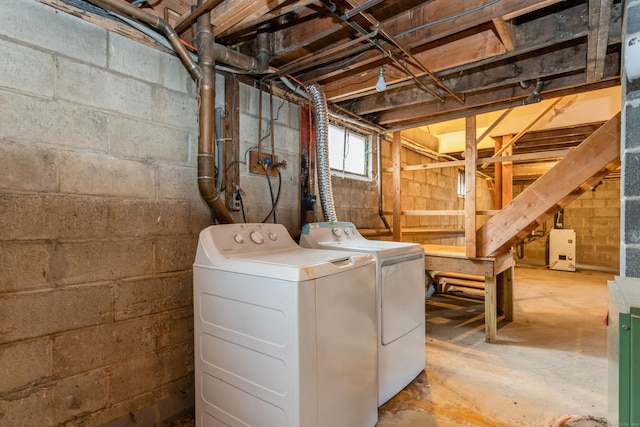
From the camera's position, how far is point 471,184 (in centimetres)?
302

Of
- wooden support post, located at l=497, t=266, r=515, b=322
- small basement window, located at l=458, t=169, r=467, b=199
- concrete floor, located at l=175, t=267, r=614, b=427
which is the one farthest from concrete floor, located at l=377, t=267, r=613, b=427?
small basement window, located at l=458, t=169, r=467, b=199

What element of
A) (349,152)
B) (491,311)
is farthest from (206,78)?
(491,311)

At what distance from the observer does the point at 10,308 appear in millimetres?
1354

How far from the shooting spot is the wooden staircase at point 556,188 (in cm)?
236

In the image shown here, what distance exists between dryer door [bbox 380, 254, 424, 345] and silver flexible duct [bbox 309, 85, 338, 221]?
686mm

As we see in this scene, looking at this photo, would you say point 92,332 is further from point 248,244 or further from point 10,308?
point 248,244

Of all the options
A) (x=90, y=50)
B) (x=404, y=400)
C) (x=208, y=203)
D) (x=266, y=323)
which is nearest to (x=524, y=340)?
(x=404, y=400)

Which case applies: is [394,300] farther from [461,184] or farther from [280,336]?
[461,184]

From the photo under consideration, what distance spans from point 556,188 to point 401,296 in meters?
1.60

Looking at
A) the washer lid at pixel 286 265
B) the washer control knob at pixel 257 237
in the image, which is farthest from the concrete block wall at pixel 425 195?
the washer lid at pixel 286 265

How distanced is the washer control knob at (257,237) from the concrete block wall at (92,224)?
37 centimetres

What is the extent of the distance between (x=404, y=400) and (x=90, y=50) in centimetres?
260

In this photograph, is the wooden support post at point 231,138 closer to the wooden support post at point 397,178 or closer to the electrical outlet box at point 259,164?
the electrical outlet box at point 259,164

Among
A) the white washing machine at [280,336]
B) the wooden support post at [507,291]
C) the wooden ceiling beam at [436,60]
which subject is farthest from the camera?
the wooden support post at [507,291]
